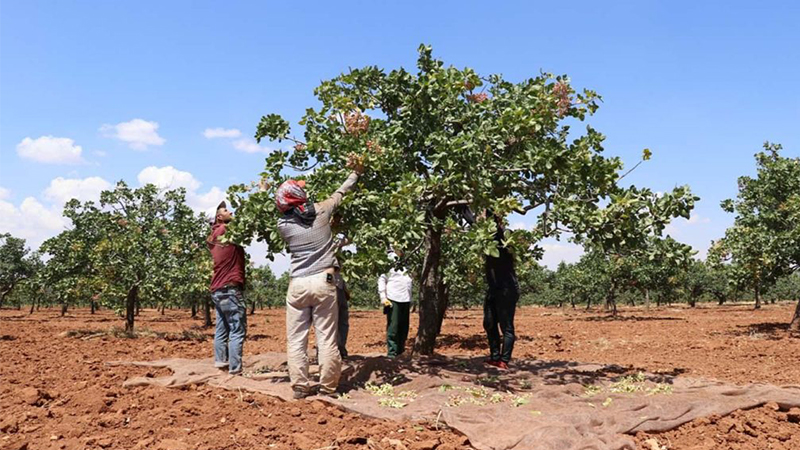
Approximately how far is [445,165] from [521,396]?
9.23 feet

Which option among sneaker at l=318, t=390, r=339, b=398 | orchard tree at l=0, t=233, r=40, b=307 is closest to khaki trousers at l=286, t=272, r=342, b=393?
sneaker at l=318, t=390, r=339, b=398

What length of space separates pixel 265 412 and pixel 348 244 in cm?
220

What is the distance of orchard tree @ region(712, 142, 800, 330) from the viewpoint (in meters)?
16.0

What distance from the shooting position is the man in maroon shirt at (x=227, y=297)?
7840 mm

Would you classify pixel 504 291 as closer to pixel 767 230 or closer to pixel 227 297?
pixel 227 297

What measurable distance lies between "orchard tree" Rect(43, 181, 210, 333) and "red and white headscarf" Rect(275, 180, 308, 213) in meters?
10.9

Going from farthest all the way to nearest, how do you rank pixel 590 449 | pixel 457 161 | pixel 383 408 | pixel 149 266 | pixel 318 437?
pixel 149 266
pixel 457 161
pixel 383 408
pixel 318 437
pixel 590 449

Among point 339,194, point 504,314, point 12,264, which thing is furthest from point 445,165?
point 12,264

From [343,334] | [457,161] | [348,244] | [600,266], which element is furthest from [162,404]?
[600,266]

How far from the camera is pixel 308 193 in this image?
6.98 metres

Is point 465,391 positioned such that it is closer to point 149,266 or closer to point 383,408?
point 383,408

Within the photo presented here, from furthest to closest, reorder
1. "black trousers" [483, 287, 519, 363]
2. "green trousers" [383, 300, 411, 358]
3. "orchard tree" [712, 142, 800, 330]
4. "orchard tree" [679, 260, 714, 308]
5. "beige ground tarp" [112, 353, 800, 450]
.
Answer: "orchard tree" [679, 260, 714, 308] < "orchard tree" [712, 142, 800, 330] < "green trousers" [383, 300, 411, 358] < "black trousers" [483, 287, 519, 363] < "beige ground tarp" [112, 353, 800, 450]

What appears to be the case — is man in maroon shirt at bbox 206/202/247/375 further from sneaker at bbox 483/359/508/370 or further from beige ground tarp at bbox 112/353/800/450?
sneaker at bbox 483/359/508/370

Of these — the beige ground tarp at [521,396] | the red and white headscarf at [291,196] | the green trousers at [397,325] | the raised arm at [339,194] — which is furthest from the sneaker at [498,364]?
the red and white headscarf at [291,196]
